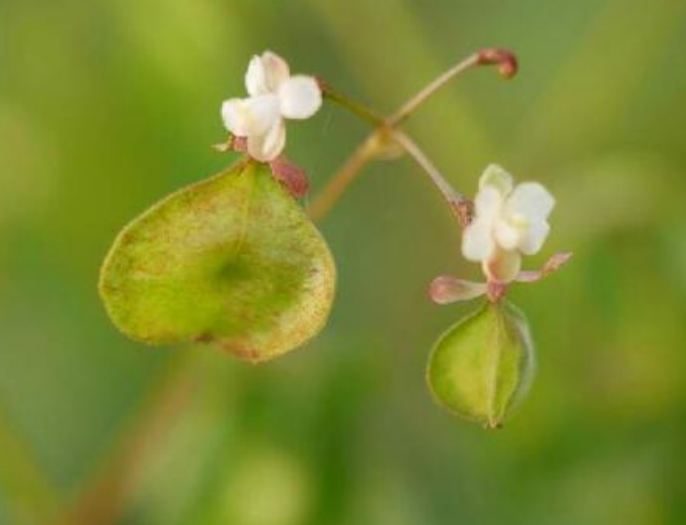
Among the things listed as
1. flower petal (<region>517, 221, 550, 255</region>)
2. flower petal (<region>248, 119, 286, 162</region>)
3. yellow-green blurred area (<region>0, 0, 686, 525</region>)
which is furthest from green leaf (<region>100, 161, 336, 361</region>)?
yellow-green blurred area (<region>0, 0, 686, 525</region>)

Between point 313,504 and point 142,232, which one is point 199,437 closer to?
point 313,504

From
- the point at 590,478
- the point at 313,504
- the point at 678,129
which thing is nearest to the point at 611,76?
the point at 678,129

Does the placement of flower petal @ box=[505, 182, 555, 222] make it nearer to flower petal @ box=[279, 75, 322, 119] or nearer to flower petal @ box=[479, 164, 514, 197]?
flower petal @ box=[479, 164, 514, 197]

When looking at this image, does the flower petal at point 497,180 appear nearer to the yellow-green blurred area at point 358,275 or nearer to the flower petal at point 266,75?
the flower petal at point 266,75

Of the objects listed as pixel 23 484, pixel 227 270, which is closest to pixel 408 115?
pixel 227 270

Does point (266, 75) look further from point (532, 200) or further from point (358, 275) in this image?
point (358, 275)

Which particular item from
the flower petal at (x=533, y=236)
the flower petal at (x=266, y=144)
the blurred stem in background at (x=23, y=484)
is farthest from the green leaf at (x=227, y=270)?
the blurred stem in background at (x=23, y=484)
